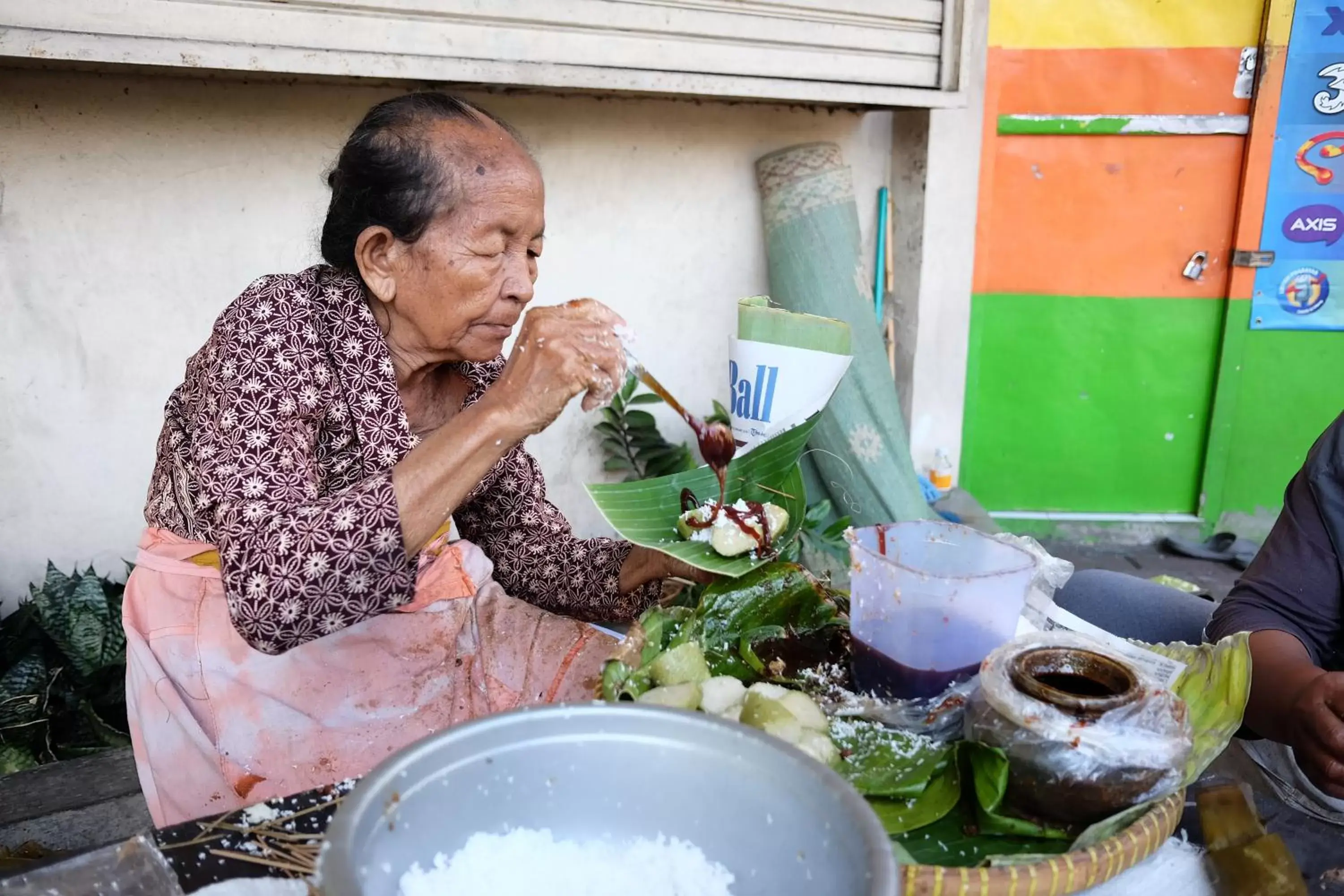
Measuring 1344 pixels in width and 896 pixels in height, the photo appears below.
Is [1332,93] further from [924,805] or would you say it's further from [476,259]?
[924,805]

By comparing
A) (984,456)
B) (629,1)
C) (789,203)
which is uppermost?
(629,1)

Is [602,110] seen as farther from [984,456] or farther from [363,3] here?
[984,456]

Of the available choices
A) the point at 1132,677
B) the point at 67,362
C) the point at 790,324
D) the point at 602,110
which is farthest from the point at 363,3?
the point at 1132,677

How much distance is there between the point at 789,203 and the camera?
406 cm

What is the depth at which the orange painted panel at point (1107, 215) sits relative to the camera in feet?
15.1

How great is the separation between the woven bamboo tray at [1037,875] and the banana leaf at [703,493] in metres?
0.74

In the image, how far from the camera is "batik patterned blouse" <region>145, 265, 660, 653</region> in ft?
5.07

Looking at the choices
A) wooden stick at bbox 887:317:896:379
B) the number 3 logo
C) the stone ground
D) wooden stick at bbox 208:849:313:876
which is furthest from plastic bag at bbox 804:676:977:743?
the number 3 logo

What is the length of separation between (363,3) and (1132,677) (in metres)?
2.67

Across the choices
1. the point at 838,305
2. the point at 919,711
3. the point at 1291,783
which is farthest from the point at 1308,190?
the point at 919,711

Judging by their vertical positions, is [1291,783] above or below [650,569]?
below

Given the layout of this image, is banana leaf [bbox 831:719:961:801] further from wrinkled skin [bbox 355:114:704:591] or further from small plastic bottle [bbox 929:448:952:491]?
small plastic bottle [bbox 929:448:952:491]

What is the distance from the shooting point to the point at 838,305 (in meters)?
4.03

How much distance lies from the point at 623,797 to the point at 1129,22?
4631mm
